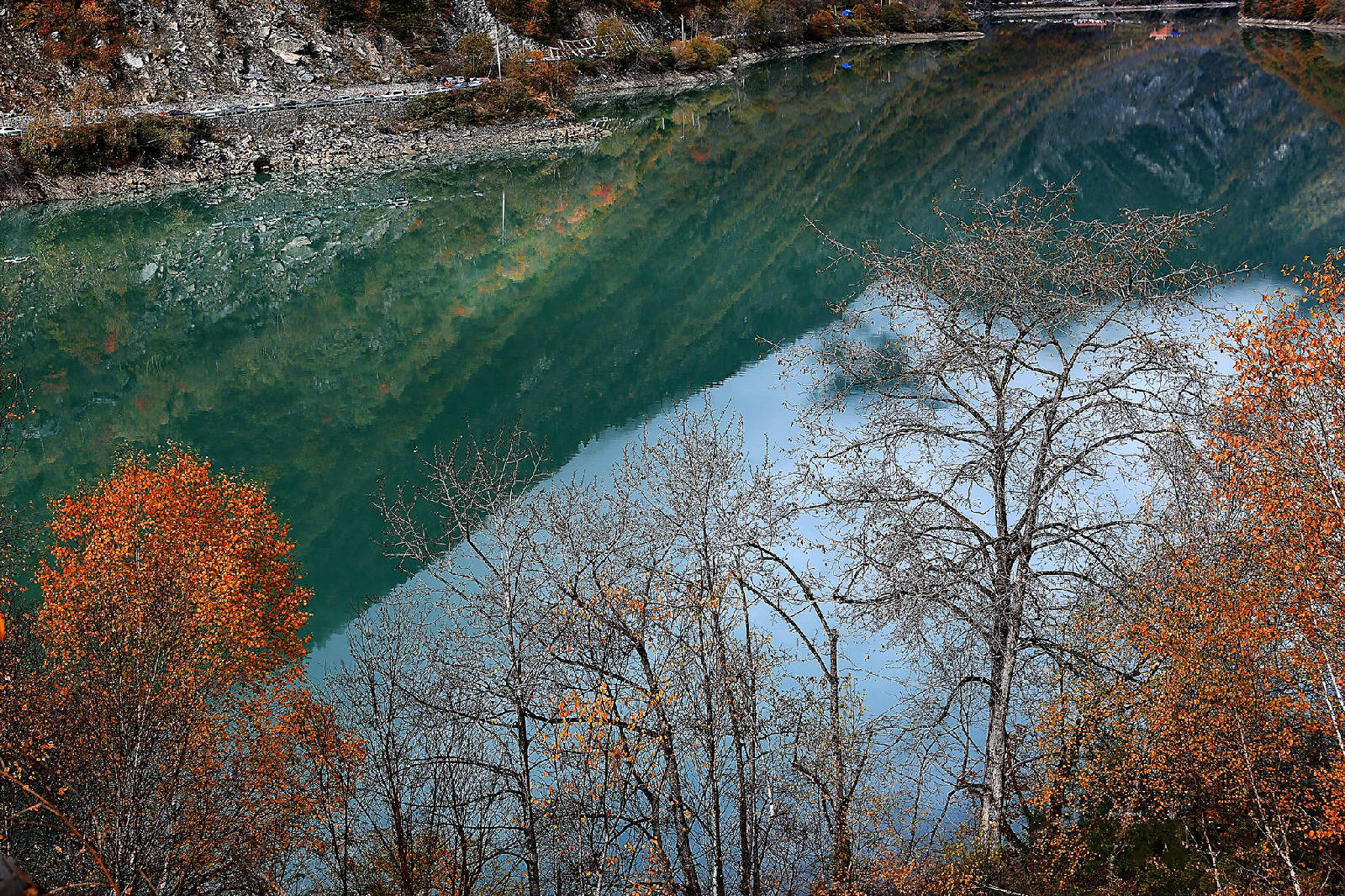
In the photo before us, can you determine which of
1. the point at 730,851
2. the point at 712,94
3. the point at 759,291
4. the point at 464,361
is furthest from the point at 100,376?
the point at 712,94

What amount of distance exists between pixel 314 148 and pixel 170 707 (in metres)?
63.9

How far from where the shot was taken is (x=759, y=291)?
52.8 metres

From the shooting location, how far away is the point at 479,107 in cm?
8281

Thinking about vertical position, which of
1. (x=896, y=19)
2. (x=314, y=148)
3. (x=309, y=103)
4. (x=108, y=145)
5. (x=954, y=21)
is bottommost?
(x=108, y=145)

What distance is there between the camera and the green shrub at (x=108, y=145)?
67.1m

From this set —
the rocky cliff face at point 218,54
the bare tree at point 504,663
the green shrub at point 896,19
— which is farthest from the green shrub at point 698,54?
the bare tree at point 504,663

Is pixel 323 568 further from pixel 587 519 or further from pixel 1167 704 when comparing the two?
pixel 1167 704

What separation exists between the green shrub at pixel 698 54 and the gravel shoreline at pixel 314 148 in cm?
2570

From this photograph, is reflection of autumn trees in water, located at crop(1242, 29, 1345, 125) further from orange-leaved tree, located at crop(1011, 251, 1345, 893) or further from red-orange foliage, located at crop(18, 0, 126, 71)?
red-orange foliage, located at crop(18, 0, 126, 71)

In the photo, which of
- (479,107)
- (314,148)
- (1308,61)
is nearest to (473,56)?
(479,107)

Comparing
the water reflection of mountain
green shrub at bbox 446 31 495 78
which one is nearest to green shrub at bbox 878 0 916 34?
the water reflection of mountain

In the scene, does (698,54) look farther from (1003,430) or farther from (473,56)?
(1003,430)

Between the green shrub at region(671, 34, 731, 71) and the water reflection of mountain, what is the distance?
14760 millimetres

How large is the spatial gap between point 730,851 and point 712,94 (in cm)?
9122
